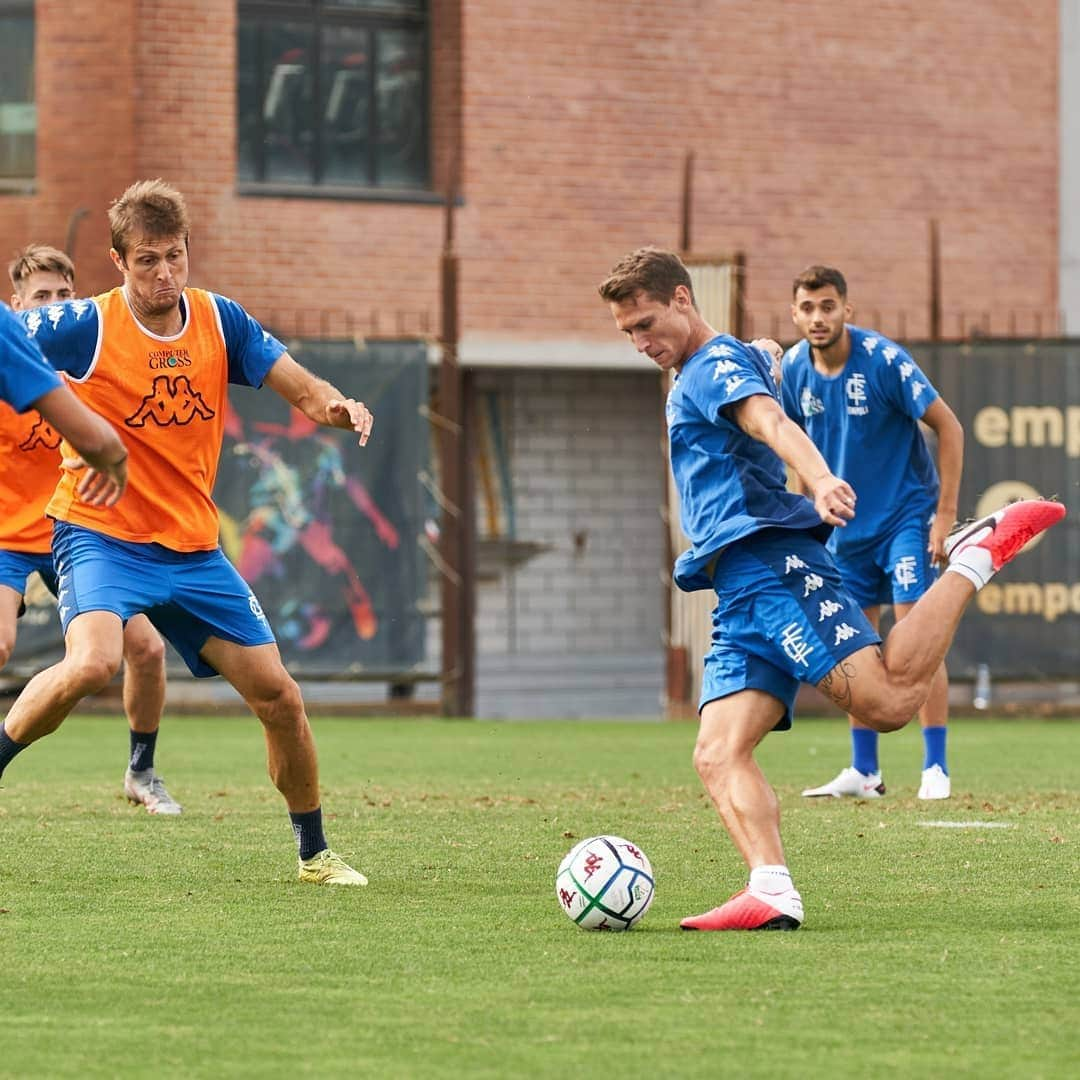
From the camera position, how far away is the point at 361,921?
6.23 meters

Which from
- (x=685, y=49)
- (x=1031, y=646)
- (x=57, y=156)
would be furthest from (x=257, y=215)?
(x=1031, y=646)

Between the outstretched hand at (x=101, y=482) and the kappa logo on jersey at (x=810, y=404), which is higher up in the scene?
the kappa logo on jersey at (x=810, y=404)

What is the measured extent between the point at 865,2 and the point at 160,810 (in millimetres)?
14938

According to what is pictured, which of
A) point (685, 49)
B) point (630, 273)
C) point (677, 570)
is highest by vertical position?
point (685, 49)

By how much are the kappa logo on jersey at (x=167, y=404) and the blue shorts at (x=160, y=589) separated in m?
0.42

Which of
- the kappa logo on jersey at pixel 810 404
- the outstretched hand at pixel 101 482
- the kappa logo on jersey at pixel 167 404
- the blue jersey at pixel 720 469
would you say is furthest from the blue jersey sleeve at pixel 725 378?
the kappa logo on jersey at pixel 810 404

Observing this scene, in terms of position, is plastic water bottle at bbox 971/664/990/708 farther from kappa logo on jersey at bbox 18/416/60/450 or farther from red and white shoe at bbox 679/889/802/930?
red and white shoe at bbox 679/889/802/930

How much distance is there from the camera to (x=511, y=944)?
19.1 feet

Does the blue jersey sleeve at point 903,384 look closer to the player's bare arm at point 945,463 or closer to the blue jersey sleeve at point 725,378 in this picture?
the player's bare arm at point 945,463

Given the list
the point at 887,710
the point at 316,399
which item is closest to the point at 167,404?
the point at 316,399

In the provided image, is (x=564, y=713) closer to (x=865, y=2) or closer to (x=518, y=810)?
(x=865, y=2)

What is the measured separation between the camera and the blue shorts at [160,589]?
6.97m

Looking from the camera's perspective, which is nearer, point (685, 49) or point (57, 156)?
point (57, 156)

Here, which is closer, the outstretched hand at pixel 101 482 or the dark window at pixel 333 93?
the outstretched hand at pixel 101 482
